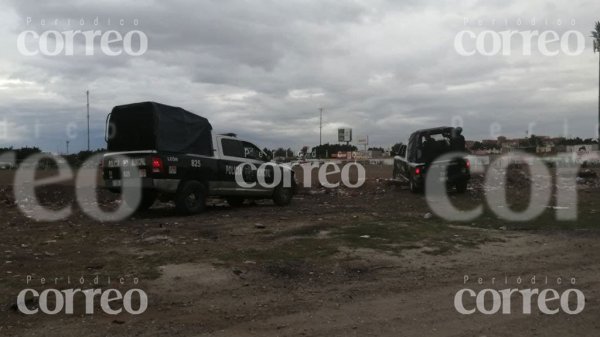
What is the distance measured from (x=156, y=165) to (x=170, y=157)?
42 centimetres

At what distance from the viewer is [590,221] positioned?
1177cm

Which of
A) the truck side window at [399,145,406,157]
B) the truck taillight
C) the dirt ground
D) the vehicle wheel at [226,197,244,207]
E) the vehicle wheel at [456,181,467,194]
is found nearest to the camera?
the dirt ground

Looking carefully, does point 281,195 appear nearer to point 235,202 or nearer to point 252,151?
point 235,202

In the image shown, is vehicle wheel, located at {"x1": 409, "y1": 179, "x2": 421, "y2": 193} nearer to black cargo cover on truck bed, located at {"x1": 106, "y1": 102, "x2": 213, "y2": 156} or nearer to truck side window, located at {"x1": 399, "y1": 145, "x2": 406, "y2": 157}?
truck side window, located at {"x1": 399, "y1": 145, "x2": 406, "y2": 157}

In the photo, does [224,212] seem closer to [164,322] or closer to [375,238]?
[375,238]

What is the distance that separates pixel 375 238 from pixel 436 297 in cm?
328

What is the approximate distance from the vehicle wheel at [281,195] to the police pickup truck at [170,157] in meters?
1.41

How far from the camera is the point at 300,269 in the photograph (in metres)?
6.93

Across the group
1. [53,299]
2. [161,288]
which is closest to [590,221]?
[161,288]

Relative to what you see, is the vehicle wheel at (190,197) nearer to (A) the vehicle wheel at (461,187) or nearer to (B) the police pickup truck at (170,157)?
(B) the police pickup truck at (170,157)

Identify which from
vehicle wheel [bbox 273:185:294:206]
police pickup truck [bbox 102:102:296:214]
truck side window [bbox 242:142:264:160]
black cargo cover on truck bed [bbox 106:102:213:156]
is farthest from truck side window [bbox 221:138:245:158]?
vehicle wheel [bbox 273:185:294:206]

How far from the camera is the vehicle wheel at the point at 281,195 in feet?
49.9

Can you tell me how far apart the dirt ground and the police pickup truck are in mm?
785

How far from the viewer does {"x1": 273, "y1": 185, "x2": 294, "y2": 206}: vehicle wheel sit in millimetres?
15216
